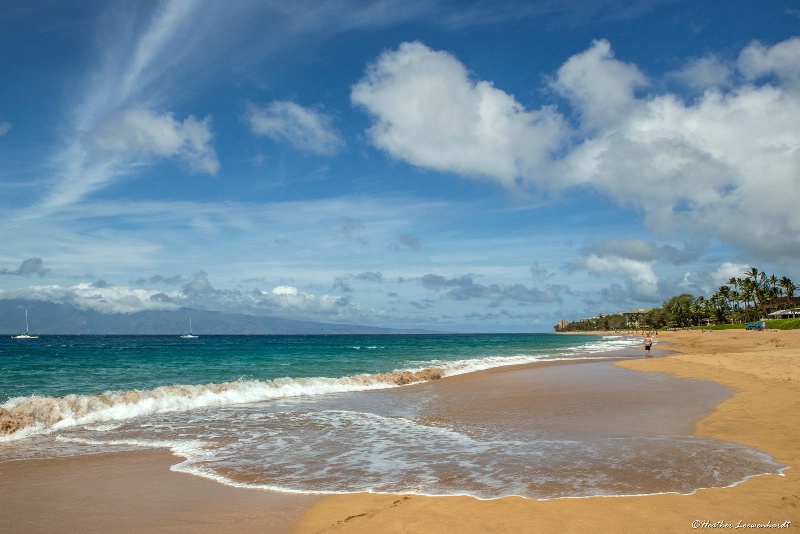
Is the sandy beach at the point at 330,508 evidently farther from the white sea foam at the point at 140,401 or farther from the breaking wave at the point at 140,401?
the white sea foam at the point at 140,401

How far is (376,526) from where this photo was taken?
592 centimetres

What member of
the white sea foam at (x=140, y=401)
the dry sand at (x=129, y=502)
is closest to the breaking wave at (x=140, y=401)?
the white sea foam at (x=140, y=401)

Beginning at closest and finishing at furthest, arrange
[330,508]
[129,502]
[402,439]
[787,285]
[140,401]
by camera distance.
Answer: [330,508] < [129,502] < [402,439] < [140,401] < [787,285]

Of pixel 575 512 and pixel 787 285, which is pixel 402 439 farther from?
pixel 787 285

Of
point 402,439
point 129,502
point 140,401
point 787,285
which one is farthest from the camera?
point 787,285

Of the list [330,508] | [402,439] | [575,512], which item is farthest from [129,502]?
[575,512]

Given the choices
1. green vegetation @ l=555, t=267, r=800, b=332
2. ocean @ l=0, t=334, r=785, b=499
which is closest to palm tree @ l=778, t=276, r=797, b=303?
green vegetation @ l=555, t=267, r=800, b=332

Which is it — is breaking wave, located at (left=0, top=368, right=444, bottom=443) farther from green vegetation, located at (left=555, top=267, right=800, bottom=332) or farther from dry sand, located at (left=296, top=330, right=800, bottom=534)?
green vegetation, located at (left=555, top=267, right=800, bottom=332)

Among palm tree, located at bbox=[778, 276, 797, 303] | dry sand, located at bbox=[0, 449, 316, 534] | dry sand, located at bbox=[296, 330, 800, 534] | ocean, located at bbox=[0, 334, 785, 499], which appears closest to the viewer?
dry sand, located at bbox=[296, 330, 800, 534]

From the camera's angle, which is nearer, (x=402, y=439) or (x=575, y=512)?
(x=575, y=512)

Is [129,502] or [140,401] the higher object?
[129,502]

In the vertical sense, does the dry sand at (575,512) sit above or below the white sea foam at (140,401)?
above

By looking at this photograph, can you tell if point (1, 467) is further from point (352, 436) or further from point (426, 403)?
point (426, 403)

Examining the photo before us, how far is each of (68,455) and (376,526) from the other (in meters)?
7.97
